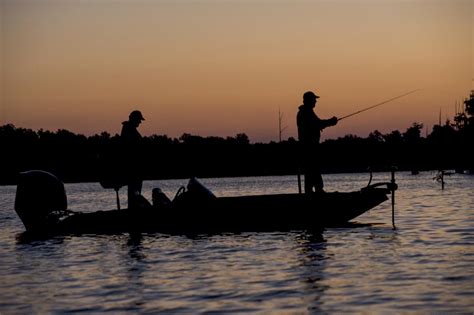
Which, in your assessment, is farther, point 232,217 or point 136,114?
point 232,217

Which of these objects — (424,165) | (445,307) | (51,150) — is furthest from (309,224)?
(424,165)

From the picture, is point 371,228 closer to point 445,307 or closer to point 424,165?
point 445,307

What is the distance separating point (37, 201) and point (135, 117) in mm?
3210

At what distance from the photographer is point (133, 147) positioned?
20.3 m

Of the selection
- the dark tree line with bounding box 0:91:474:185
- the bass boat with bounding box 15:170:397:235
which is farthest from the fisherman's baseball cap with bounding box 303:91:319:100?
the dark tree line with bounding box 0:91:474:185

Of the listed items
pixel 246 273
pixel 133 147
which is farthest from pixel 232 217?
pixel 246 273

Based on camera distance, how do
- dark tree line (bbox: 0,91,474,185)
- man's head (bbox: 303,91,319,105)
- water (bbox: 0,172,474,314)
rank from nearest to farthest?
water (bbox: 0,172,474,314) < man's head (bbox: 303,91,319,105) < dark tree line (bbox: 0,91,474,185)

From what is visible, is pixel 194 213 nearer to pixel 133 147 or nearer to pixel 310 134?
pixel 133 147

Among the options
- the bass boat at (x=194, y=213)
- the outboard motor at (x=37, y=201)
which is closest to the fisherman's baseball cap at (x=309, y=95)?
the bass boat at (x=194, y=213)

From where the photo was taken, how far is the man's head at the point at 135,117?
20109 millimetres

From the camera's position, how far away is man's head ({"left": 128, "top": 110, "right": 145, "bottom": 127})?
2011 cm

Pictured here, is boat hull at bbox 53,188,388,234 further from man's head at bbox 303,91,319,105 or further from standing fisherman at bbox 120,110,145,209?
man's head at bbox 303,91,319,105

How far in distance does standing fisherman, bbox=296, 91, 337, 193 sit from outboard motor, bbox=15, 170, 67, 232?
6.05 metres

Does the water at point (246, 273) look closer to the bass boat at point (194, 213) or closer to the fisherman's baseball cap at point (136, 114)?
the bass boat at point (194, 213)
